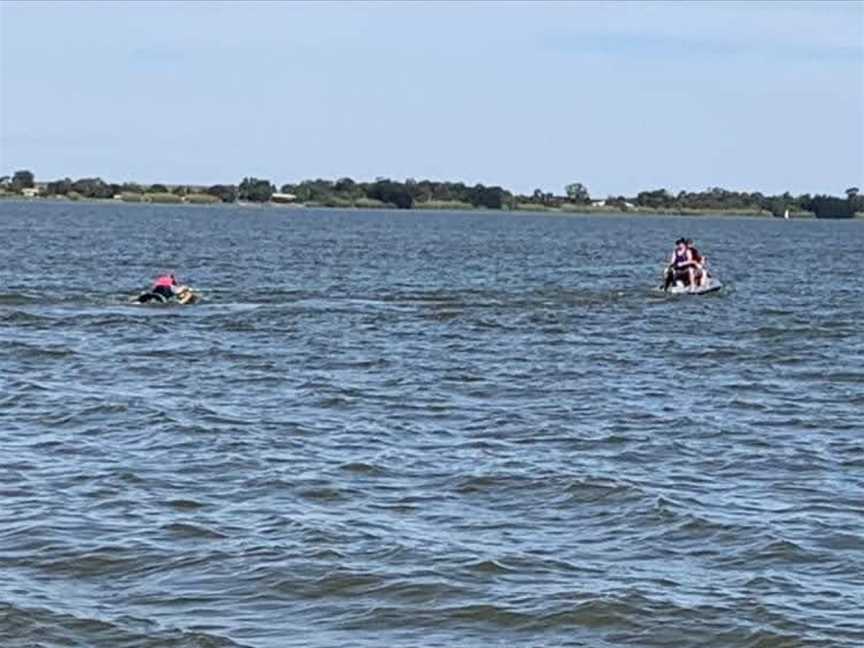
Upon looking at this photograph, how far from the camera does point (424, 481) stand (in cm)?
1856

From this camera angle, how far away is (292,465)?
1920 centimetres

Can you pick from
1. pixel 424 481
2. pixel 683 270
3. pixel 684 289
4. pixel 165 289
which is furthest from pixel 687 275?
pixel 424 481

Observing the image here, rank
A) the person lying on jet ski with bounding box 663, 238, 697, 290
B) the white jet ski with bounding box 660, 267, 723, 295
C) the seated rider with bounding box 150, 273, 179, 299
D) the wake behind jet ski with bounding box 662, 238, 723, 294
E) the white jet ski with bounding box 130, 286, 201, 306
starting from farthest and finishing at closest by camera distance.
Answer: the white jet ski with bounding box 660, 267, 723, 295 → the wake behind jet ski with bounding box 662, 238, 723, 294 → the person lying on jet ski with bounding box 663, 238, 697, 290 → the seated rider with bounding box 150, 273, 179, 299 → the white jet ski with bounding box 130, 286, 201, 306

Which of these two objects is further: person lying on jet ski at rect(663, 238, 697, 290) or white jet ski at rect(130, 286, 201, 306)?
person lying on jet ski at rect(663, 238, 697, 290)

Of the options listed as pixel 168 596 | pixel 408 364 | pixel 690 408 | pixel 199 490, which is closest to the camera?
pixel 168 596

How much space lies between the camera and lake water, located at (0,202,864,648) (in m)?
13.5

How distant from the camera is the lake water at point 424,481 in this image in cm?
1352

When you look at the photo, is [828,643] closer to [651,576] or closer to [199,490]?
[651,576]

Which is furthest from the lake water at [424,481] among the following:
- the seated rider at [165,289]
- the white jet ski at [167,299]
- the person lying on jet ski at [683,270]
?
the person lying on jet ski at [683,270]

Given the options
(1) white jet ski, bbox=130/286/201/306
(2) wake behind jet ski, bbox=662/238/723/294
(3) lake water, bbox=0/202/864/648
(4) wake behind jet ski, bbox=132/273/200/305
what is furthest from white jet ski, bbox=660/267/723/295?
(4) wake behind jet ski, bbox=132/273/200/305

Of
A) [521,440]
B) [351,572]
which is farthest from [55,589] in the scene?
[521,440]

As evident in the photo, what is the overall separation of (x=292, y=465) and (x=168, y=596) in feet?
17.9

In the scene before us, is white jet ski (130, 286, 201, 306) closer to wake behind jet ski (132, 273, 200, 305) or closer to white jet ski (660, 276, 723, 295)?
wake behind jet ski (132, 273, 200, 305)

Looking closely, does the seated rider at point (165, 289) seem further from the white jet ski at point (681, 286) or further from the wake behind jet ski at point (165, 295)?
the white jet ski at point (681, 286)
